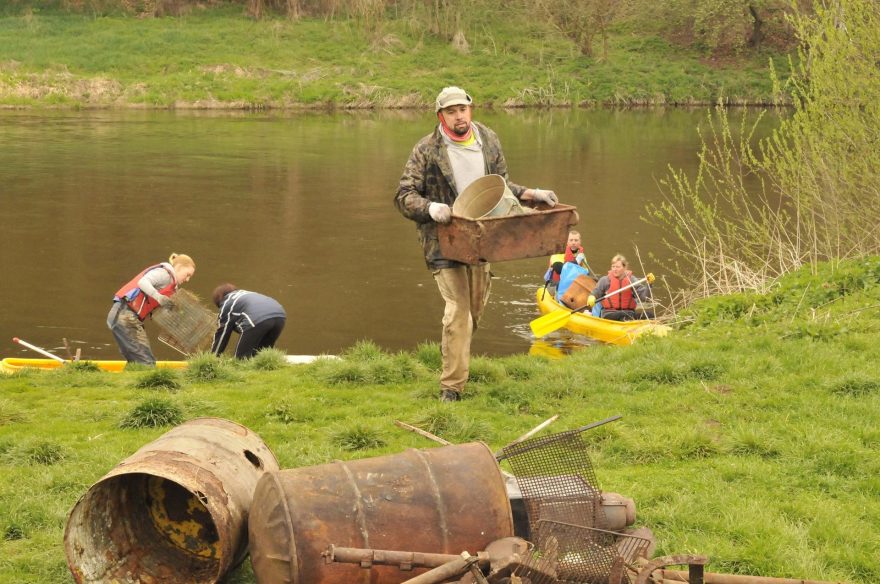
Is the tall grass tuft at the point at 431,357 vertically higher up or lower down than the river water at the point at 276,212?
higher up

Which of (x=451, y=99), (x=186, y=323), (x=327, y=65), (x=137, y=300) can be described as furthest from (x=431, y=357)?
(x=327, y=65)

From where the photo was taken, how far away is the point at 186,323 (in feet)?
39.4

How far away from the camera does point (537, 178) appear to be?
29359mm

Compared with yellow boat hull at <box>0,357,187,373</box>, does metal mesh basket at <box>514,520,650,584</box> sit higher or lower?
higher

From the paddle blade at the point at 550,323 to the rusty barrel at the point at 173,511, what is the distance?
9755 millimetres

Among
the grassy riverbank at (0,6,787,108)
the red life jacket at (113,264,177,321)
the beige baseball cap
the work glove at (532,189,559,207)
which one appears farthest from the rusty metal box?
the grassy riverbank at (0,6,787,108)

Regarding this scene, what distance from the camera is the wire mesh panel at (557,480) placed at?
511cm

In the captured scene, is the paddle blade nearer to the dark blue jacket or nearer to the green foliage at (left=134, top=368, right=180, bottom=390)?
the dark blue jacket

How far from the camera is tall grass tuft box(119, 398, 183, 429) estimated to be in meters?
7.90

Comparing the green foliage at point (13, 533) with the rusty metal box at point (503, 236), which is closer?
the green foliage at point (13, 533)

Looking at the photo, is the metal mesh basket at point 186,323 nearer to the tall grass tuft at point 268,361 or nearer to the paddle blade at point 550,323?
the tall grass tuft at point 268,361

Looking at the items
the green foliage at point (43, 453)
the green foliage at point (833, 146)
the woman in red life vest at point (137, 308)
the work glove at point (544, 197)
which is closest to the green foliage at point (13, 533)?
the green foliage at point (43, 453)

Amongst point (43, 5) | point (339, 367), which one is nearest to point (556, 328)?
point (339, 367)

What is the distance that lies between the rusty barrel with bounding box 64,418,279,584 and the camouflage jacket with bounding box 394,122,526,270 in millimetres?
2796
